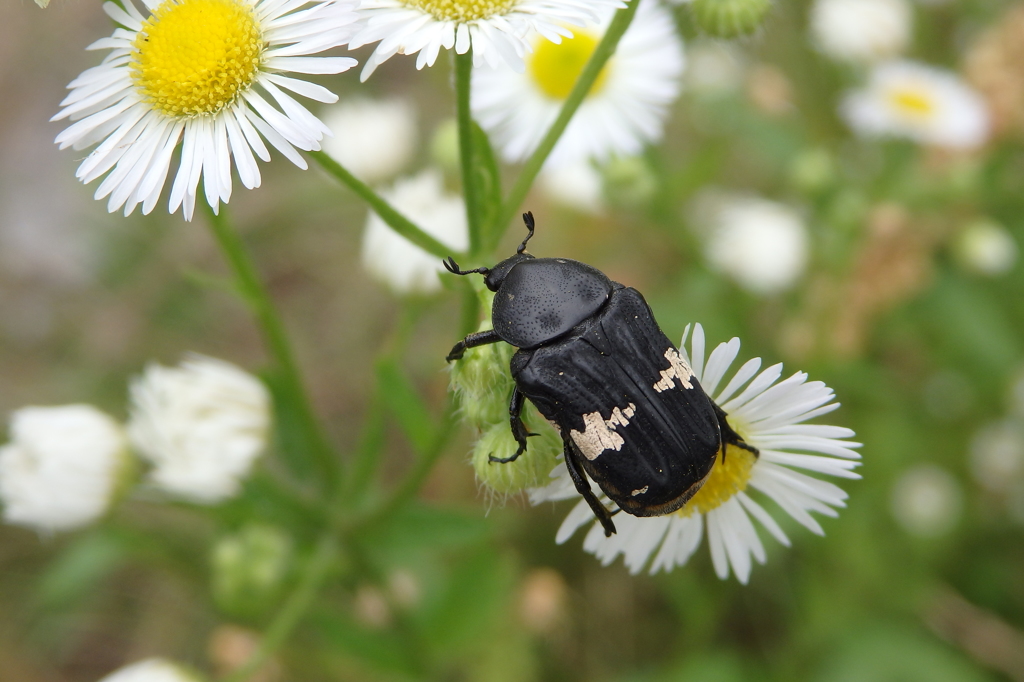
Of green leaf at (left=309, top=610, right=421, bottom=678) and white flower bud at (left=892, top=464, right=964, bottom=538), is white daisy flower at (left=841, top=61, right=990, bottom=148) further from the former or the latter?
green leaf at (left=309, top=610, right=421, bottom=678)

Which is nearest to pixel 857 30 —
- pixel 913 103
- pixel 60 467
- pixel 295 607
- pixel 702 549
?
pixel 913 103

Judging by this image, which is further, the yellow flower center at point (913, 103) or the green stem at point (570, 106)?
the yellow flower center at point (913, 103)

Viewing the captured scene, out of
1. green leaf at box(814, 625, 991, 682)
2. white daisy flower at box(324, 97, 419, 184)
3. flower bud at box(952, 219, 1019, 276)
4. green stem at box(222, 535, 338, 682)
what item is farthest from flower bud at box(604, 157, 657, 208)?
green leaf at box(814, 625, 991, 682)

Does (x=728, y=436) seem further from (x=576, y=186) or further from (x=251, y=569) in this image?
(x=576, y=186)

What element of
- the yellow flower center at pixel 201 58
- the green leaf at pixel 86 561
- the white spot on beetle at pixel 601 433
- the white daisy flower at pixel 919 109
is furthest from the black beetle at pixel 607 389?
the white daisy flower at pixel 919 109

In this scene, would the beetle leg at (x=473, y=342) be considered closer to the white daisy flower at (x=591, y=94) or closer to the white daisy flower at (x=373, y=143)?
the white daisy flower at (x=591, y=94)

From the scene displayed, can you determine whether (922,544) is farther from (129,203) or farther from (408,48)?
(129,203)
